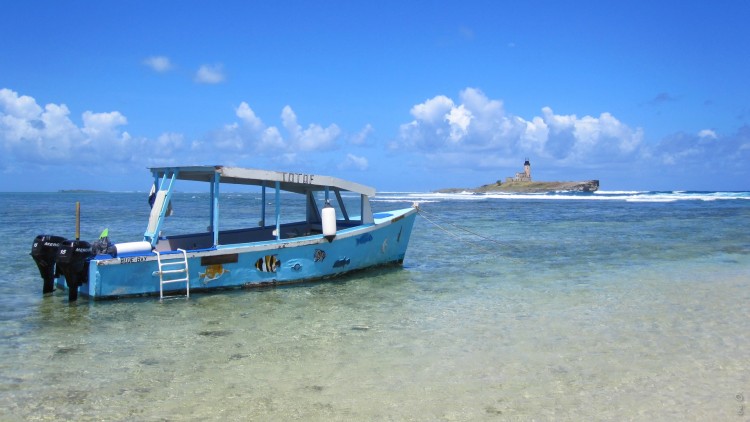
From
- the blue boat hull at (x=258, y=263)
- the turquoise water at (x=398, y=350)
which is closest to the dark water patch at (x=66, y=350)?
the turquoise water at (x=398, y=350)

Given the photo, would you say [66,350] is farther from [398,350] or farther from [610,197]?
[610,197]

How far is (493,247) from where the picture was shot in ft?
68.4

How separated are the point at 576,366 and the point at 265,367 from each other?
3.77 meters

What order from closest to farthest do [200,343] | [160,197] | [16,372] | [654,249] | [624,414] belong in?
1. [624,414]
2. [16,372]
3. [200,343]
4. [160,197]
5. [654,249]

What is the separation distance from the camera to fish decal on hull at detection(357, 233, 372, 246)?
13.7 m

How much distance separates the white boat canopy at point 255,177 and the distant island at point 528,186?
11464 cm

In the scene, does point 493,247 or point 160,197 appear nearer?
point 160,197

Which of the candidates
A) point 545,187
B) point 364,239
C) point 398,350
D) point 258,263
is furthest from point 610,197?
point 398,350

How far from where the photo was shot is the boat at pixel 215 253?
10.7m

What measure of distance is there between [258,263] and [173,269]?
1.69m

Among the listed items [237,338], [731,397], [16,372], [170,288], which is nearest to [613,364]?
[731,397]

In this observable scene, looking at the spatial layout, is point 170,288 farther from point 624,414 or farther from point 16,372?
point 624,414

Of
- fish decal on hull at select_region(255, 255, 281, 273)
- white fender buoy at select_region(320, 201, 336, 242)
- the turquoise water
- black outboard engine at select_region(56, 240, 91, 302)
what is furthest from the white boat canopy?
black outboard engine at select_region(56, 240, 91, 302)

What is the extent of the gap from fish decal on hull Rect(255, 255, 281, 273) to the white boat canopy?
63.4 inches
